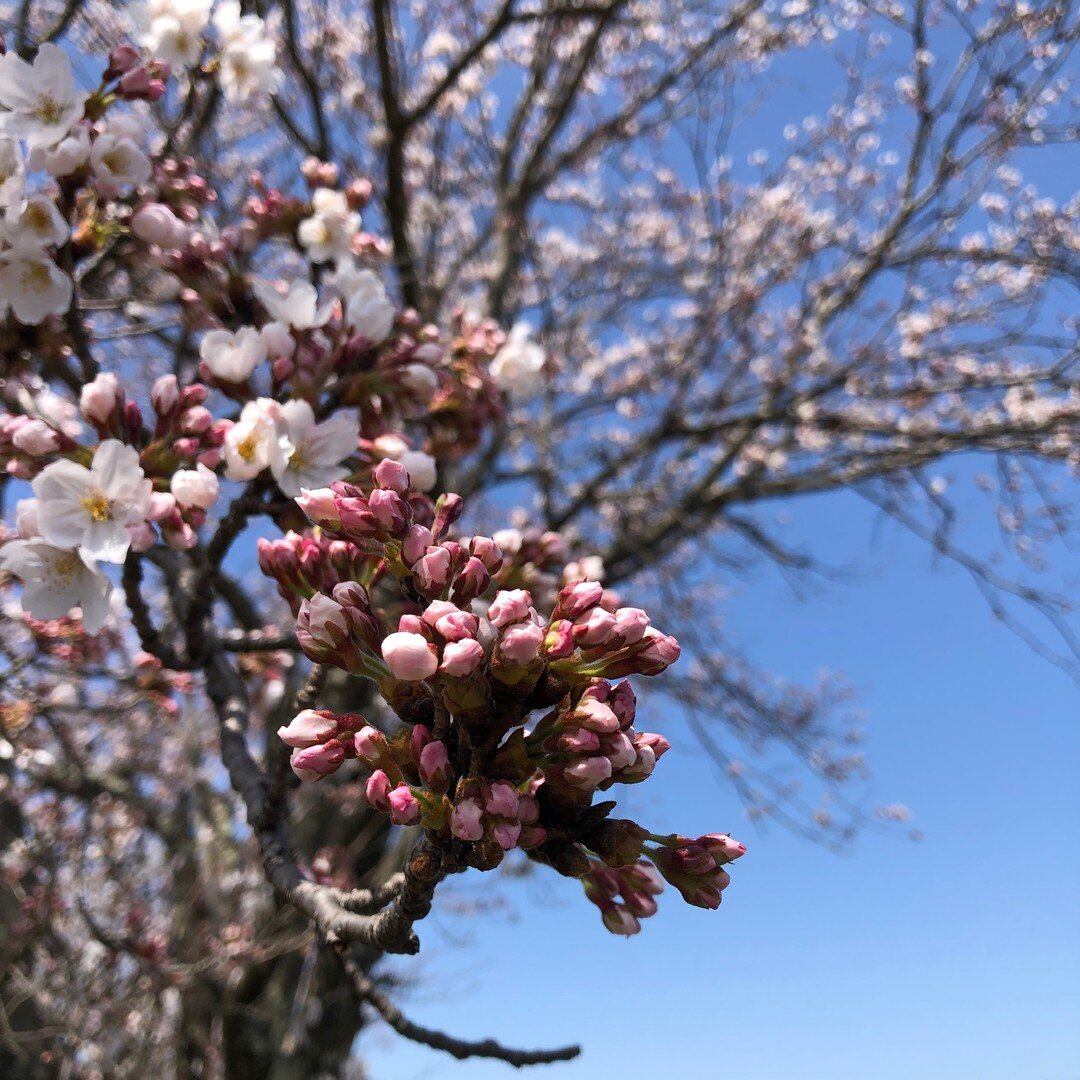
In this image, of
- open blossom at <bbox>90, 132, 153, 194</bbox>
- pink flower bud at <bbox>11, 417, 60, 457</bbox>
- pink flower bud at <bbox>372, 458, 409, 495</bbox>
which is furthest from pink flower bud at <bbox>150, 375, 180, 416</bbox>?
pink flower bud at <bbox>372, 458, 409, 495</bbox>

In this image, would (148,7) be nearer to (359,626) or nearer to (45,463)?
(45,463)

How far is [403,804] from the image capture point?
84 cm

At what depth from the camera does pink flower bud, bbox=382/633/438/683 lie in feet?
2.64

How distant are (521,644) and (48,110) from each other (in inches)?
55.5

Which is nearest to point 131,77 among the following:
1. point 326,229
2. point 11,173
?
point 11,173

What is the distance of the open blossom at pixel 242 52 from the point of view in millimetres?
2137

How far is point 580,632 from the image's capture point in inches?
34.9

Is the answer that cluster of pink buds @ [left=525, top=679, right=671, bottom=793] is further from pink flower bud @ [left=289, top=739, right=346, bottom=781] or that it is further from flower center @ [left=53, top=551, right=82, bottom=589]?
flower center @ [left=53, top=551, right=82, bottom=589]

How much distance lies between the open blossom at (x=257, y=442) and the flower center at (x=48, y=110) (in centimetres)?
69

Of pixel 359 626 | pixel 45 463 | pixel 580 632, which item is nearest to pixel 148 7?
pixel 45 463

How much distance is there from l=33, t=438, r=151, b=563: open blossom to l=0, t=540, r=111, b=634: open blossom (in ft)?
0.12

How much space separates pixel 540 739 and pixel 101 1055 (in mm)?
3874

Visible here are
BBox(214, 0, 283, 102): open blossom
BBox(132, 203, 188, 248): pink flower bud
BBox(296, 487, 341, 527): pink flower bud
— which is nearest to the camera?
BBox(296, 487, 341, 527): pink flower bud

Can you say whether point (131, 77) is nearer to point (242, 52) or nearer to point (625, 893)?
point (242, 52)
